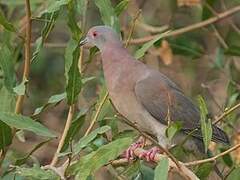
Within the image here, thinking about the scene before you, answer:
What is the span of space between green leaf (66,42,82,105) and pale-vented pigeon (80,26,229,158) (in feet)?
2.21

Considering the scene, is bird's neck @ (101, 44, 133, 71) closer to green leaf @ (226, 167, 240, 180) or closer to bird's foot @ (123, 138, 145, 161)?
bird's foot @ (123, 138, 145, 161)

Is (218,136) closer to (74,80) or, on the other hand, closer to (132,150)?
(132,150)

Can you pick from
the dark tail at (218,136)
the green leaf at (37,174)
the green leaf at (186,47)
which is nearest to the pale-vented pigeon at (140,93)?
the dark tail at (218,136)

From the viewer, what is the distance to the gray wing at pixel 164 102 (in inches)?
145

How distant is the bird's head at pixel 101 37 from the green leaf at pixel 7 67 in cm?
64

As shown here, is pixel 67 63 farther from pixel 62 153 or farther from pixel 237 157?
pixel 237 157

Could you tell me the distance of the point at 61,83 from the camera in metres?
5.64

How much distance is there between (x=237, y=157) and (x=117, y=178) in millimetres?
679

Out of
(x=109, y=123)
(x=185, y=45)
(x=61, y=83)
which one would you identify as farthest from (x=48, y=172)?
(x=61, y=83)

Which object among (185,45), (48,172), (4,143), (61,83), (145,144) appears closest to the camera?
(48,172)

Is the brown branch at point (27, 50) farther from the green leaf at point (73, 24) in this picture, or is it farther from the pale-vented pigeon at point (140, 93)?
the pale-vented pigeon at point (140, 93)

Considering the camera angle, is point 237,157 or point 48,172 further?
point 237,157

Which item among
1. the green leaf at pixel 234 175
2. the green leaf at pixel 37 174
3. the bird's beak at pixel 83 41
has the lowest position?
the green leaf at pixel 234 175

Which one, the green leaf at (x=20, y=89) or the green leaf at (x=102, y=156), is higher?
the green leaf at (x=20, y=89)
